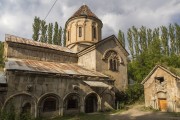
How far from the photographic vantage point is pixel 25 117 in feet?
40.8

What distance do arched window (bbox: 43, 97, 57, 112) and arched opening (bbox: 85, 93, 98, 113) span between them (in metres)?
3.32

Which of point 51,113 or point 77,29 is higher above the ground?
point 77,29

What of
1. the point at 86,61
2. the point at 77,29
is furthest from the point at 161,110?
the point at 77,29

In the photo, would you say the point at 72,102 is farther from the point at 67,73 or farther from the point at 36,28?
the point at 36,28

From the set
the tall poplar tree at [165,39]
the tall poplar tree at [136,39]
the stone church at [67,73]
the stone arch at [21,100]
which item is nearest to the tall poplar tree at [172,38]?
the tall poplar tree at [165,39]

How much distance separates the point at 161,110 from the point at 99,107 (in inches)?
255

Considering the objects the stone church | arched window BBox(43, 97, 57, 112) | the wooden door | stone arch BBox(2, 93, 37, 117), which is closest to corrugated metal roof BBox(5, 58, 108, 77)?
the stone church

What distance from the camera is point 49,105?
14.1 meters

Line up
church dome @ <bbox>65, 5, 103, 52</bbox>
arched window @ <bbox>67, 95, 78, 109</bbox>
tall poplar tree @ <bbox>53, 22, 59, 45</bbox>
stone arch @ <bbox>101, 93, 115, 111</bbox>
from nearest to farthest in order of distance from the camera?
arched window @ <bbox>67, 95, 78, 109</bbox>
stone arch @ <bbox>101, 93, 115, 111</bbox>
church dome @ <bbox>65, 5, 103, 52</bbox>
tall poplar tree @ <bbox>53, 22, 59, 45</bbox>

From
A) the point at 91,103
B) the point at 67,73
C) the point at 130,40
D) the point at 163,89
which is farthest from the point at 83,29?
the point at 130,40

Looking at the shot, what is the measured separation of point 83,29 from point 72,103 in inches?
489

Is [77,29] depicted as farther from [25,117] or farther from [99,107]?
[25,117]

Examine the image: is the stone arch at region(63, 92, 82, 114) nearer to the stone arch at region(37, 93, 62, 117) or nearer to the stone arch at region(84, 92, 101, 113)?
the stone arch at region(37, 93, 62, 117)

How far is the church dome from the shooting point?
80.9ft
